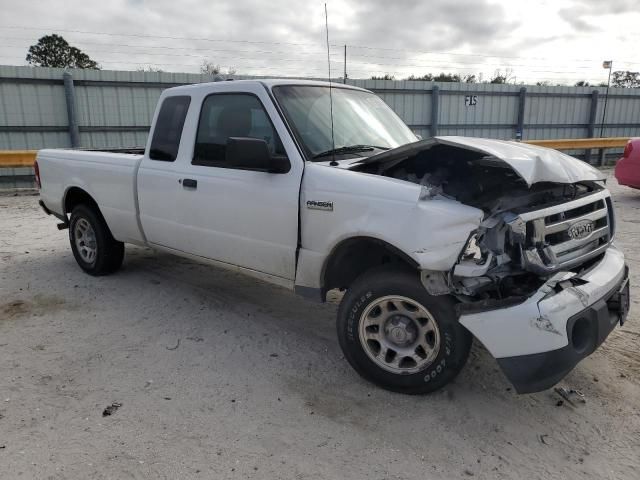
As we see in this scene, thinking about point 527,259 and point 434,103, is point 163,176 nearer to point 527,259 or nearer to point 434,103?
point 527,259

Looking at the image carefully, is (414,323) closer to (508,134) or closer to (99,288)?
(99,288)

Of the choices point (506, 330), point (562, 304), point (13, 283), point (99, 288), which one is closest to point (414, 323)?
point (506, 330)

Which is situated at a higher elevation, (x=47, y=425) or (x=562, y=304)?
(x=562, y=304)

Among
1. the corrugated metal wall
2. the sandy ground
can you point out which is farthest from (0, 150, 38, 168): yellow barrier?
the sandy ground

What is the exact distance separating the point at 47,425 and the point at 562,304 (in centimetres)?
292

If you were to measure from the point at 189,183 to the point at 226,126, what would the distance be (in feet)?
1.83

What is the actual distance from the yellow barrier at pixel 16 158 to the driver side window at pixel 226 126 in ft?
30.9

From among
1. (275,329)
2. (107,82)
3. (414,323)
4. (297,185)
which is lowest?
(275,329)

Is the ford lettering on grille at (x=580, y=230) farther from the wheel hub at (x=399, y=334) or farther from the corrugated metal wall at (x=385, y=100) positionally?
the corrugated metal wall at (x=385, y=100)

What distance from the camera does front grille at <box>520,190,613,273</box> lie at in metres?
2.88

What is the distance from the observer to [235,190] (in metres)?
3.93

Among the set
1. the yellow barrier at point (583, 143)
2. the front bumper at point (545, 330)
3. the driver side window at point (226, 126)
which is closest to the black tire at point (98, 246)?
the driver side window at point (226, 126)

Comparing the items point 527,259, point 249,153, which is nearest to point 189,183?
point 249,153

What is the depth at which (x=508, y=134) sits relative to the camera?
18719mm
